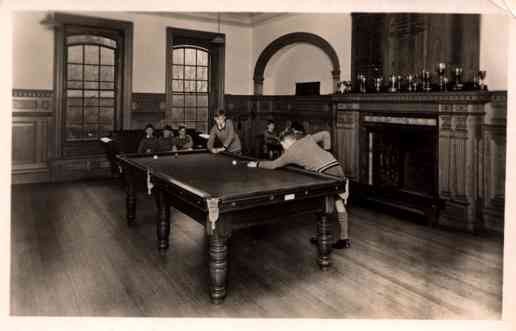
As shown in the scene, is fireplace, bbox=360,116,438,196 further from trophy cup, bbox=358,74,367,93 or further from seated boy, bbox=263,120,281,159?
seated boy, bbox=263,120,281,159

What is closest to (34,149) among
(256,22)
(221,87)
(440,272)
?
(221,87)

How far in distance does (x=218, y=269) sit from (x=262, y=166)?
1345 mm

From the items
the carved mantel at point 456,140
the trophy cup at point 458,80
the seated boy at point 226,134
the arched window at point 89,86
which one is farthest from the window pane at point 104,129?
the trophy cup at point 458,80

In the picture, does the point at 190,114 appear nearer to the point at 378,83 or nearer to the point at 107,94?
the point at 107,94

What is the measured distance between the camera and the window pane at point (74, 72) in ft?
26.3

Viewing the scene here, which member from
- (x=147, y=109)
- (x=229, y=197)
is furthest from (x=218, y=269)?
(x=147, y=109)

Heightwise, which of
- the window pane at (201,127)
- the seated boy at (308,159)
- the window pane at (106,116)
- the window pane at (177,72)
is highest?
the window pane at (177,72)

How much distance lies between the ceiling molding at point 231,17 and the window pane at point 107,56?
3.81 feet

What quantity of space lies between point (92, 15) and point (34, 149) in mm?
2696

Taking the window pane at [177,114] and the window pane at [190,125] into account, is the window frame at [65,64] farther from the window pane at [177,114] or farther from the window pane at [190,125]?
the window pane at [190,125]

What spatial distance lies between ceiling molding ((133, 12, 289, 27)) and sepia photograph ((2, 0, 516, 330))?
0.13 feet

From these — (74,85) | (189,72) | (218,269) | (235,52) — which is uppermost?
(235,52)

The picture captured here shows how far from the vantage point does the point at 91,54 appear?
26.9ft

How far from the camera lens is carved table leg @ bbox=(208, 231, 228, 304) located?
10.0 feet
